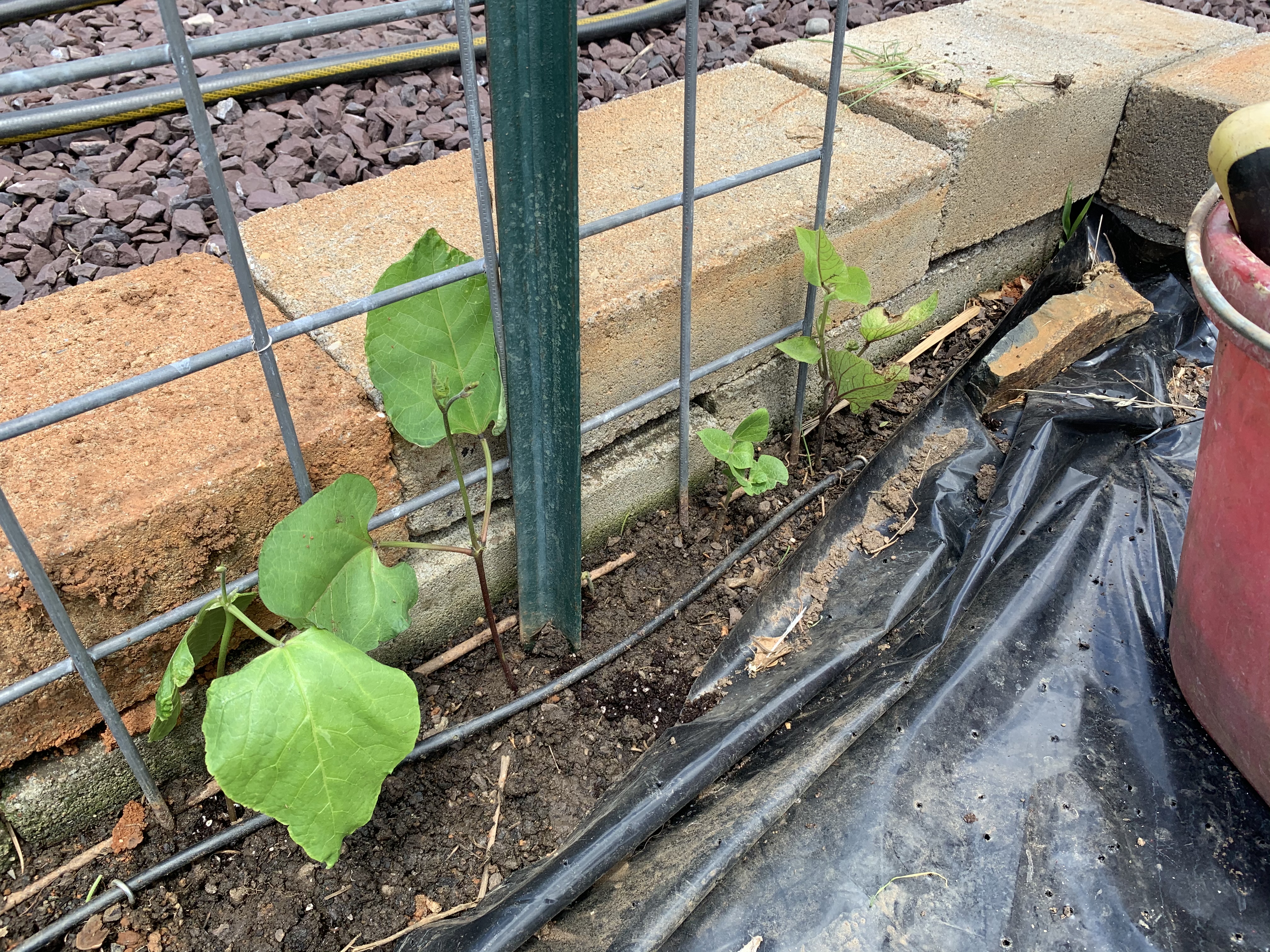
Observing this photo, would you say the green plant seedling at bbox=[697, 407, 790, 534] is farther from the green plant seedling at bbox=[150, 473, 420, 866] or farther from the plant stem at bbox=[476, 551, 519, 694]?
the green plant seedling at bbox=[150, 473, 420, 866]

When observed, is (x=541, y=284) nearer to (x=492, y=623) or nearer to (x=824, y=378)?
(x=492, y=623)

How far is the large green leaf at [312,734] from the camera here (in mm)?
1003

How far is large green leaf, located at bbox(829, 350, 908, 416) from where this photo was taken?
1796mm

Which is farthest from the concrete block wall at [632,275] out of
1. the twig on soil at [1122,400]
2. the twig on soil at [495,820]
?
the twig on soil at [1122,400]

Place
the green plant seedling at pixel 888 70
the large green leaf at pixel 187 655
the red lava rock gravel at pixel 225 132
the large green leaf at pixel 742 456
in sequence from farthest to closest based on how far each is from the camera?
the green plant seedling at pixel 888 70 → the red lava rock gravel at pixel 225 132 → the large green leaf at pixel 742 456 → the large green leaf at pixel 187 655

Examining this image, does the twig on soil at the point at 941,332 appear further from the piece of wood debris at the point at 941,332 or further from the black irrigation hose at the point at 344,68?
the black irrigation hose at the point at 344,68

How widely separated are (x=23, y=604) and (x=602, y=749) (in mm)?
806

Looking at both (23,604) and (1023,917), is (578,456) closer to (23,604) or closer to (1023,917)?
(23,604)

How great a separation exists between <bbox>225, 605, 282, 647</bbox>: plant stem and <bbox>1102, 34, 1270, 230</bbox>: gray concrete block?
2160 mm

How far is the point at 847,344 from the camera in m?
1.90

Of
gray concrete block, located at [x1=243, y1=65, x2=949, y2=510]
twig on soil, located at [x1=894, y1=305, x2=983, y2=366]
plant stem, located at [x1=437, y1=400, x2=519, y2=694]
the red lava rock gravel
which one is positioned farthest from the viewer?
twig on soil, located at [x1=894, y1=305, x2=983, y2=366]

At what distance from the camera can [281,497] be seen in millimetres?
1272

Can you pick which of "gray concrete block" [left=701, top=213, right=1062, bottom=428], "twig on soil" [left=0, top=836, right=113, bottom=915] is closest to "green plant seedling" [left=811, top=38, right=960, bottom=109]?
"gray concrete block" [left=701, top=213, right=1062, bottom=428]

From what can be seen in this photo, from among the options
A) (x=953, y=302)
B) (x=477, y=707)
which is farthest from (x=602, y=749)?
(x=953, y=302)
